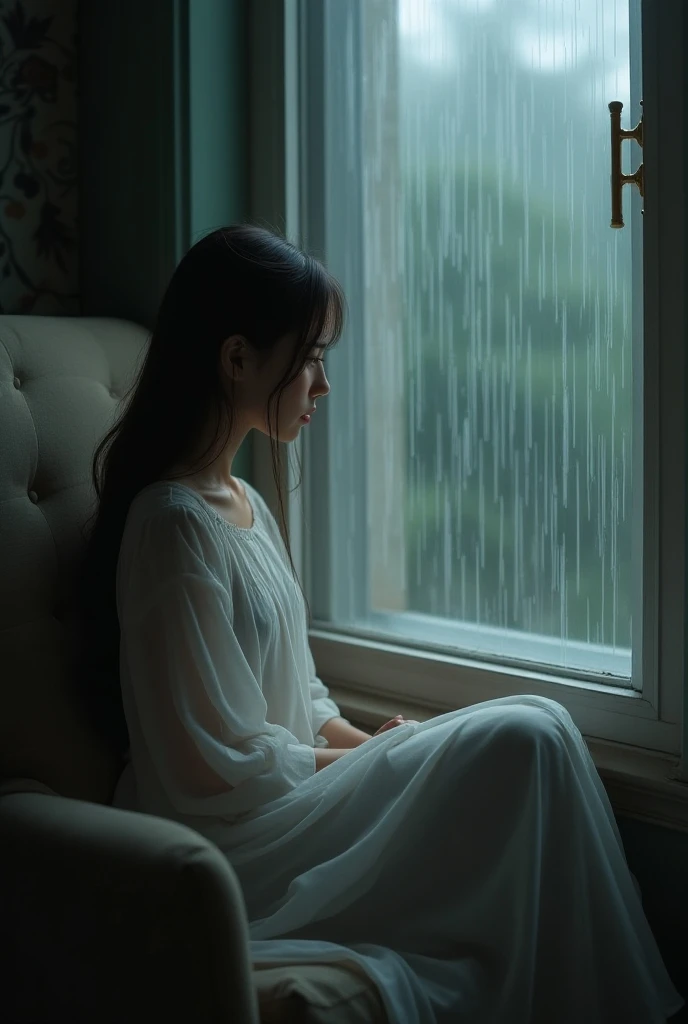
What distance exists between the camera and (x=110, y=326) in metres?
1.69

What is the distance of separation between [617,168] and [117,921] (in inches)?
43.8

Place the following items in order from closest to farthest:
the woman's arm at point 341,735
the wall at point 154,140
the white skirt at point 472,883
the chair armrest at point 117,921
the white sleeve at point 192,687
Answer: the chair armrest at point 117,921 < the white skirt at point 472,883 < the white sleeve at point 192,687 < the woman's arm at point 341,735 < the wall at point 154,140

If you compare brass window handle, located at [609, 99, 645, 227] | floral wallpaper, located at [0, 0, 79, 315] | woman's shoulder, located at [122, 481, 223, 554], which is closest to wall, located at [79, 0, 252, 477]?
floral wallpaper, located at [0, 0, 79, 315]

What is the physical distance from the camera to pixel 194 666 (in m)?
1.22

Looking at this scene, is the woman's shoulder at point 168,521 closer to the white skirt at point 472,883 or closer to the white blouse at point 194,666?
the white blouse at point 194,666

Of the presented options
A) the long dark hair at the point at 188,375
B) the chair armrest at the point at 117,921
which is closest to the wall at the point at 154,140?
the long dark hair at the point at 188,375

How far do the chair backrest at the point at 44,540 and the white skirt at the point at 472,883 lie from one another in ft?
0.86

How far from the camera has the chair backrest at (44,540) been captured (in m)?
1.31

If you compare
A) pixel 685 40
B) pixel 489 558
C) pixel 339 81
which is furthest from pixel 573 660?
pixel 339 81

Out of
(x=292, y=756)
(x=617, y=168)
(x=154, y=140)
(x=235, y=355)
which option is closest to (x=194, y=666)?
(x=292, y=756)

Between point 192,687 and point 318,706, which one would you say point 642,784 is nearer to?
point 318,706

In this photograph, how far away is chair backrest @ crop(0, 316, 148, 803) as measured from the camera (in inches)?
51.7

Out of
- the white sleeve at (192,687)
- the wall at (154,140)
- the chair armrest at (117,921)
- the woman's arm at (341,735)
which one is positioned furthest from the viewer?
the wall at (154,140)

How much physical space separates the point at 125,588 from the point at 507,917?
0.59 metres
